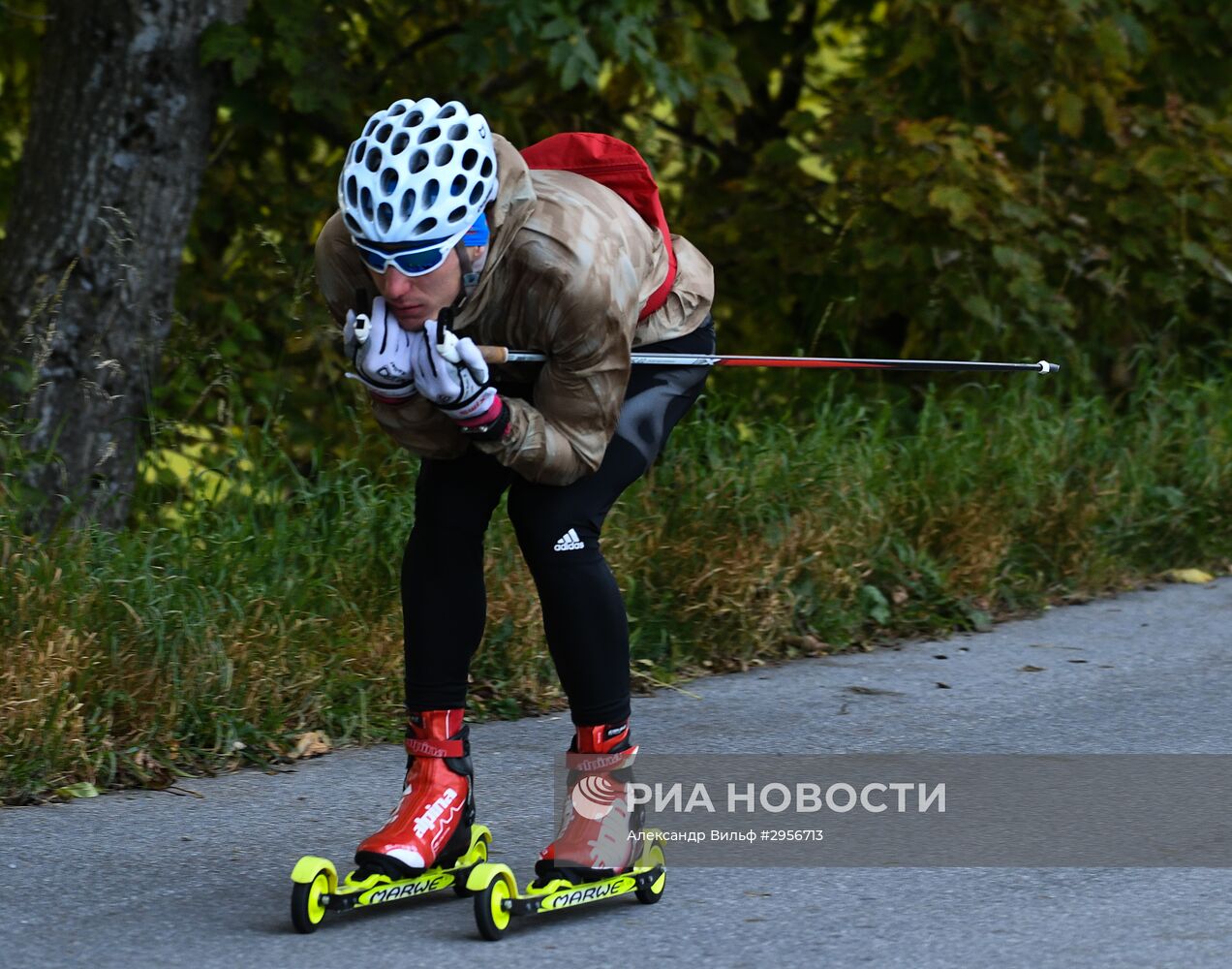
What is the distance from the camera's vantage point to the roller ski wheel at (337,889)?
3.24 meters

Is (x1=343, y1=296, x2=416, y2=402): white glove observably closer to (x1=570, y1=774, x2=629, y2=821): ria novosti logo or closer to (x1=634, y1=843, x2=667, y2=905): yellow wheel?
(x1=570, y1=774, x2=629, y2=821): ria novosti logo

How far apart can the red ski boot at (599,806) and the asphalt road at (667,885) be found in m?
0.12

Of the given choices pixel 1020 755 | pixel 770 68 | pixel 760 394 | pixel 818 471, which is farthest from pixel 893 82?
pixel 1020 755

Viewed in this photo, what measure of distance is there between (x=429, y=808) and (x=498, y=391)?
80cm

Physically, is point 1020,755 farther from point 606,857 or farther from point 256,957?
point 256,957

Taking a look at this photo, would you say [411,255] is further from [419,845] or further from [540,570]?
[419,845]

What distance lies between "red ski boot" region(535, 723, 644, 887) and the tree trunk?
10.8ft

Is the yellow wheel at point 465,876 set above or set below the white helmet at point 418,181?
below

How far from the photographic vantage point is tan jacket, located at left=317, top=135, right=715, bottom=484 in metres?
3.24

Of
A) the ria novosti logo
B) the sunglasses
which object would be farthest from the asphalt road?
the sunglasses

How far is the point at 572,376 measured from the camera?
10.8ft

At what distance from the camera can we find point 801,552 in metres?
5.82

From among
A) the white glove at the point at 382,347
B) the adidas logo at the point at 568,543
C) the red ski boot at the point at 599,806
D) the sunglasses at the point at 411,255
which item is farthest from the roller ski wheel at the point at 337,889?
the sunglasses at the point at 411,255

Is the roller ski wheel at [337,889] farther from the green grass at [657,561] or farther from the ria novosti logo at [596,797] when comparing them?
the green grass at [657,561]
